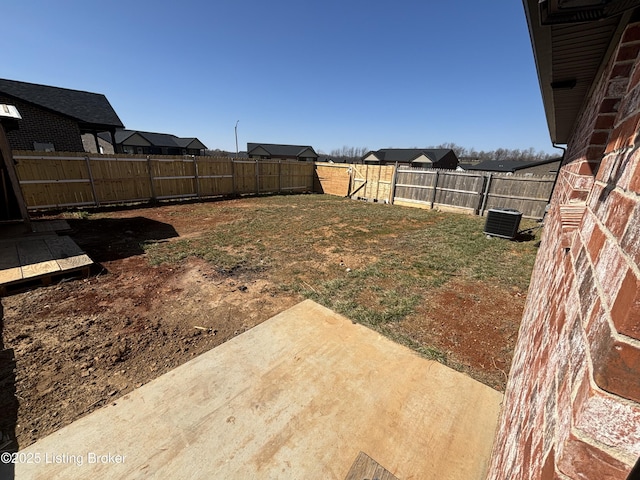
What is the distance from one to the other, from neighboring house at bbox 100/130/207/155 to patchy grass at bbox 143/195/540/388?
95.8ft

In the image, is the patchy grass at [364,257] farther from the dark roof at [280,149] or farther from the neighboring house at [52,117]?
the dark roof at [280,149]

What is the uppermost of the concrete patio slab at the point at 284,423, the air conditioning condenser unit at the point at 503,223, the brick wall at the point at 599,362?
the brick wall at the point at 599,362

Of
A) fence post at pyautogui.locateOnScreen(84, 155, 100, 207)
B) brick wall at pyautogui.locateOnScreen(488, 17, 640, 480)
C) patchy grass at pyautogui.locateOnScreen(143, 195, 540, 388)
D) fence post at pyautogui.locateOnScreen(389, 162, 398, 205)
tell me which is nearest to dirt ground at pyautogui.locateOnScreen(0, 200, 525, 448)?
patchy grass at pyautogui.locateOnScreen(143, 195, 540, 388)

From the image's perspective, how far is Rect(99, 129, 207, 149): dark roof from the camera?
3118cm

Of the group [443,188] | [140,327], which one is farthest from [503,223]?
[140,327]

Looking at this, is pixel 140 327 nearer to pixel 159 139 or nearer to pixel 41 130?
pixel 41 130

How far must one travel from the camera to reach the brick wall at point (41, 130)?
1157cm

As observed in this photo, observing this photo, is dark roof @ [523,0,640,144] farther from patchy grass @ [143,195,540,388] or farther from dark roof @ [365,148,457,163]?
dark roof @ [365,148,457,163]

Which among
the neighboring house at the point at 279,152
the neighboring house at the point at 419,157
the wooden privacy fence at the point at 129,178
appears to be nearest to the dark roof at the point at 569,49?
the wooden privacy fence at the point at 129,178

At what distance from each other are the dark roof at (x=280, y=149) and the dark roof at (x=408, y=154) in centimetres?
1253

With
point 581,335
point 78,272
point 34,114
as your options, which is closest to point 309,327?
point 581,335

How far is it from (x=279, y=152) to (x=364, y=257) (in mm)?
43060

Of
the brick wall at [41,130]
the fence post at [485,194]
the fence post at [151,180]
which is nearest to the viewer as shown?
the fence post at [485,194]

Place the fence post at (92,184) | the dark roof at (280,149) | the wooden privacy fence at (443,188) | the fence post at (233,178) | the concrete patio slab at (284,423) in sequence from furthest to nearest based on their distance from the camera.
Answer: the dark roof at (280,149)
the fence post at (233,178)
the wooden privacy fence at (443,188)
the fence post at (92,184)
the concrete patio slab at (284,423)
